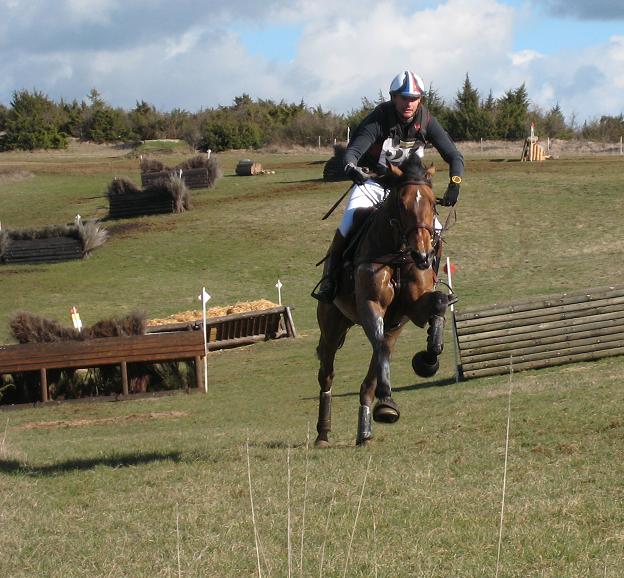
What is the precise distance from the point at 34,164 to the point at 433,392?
6675 centimetres

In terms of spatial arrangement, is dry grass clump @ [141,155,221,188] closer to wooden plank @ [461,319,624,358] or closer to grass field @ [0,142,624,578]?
grass field @ [0,142,624,578]

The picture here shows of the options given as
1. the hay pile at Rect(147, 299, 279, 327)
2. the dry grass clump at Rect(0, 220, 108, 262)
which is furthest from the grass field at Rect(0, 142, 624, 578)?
the dry grass clump at Rect(0, 220, 108, 262)

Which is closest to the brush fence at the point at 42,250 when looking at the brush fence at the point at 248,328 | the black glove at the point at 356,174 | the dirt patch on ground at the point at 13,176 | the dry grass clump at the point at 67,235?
the dry grass clump at the point at 67,235

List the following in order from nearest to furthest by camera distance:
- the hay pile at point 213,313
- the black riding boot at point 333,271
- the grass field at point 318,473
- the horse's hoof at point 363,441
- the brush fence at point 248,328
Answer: the grass field at point 318,473, the horse's hoof at point 363,441, the black riding boot at point 333,271, the hay pile at point 213,313, the brush fence at point 248,328

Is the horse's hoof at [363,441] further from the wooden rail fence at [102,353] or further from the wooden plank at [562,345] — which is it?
the wooden rail fence at [102,353]

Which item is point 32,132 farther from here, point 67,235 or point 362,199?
point 362,199

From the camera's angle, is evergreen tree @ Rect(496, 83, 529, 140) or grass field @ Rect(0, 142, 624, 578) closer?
grass field @ Rect(0, 142, 624, 578)

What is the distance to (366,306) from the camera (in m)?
11.0

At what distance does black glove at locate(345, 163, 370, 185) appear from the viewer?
37.3 feet

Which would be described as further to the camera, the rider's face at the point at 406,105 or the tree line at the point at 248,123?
the tree line at the point at 248,123

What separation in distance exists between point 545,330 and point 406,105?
324 inches

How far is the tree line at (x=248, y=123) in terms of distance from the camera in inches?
3531

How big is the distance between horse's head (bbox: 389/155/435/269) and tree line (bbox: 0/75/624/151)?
78648 millimetres

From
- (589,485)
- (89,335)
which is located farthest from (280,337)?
(589,485)
